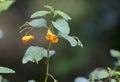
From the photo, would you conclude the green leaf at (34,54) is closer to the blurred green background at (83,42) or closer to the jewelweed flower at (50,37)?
the jewelweed flower at (50,37)

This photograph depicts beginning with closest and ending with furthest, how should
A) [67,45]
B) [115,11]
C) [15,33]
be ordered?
[115,11] → [67,45] → [15,33]

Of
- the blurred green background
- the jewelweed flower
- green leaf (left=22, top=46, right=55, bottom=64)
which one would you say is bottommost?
the blurred green background

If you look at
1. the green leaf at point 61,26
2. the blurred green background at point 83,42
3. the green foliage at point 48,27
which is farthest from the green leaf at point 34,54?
the blurred green background at point 83,42

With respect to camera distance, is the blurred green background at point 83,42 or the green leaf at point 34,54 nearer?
the green leaf at point 34,54

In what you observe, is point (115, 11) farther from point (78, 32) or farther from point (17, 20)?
point (17, 20)

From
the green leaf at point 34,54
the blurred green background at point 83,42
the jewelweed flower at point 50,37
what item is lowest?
the blurred green background at point 83,42

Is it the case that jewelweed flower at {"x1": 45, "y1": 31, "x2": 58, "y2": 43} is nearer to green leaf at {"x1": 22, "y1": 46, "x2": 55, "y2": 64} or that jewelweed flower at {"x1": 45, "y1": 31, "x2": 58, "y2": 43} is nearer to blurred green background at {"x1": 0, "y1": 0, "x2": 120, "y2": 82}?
green leaf at {"x1": 22, "y1": 46, "x2": 55, "y2": 64}

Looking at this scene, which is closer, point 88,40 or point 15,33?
point 88,40

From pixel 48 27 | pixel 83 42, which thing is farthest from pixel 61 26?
pixel 83 42

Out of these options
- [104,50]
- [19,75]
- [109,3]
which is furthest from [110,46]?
[19,75]

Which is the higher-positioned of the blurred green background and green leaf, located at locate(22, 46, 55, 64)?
green leaf, located at locate(22, 46, 55, 64)

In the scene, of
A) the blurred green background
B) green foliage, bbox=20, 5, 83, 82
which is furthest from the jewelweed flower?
the blurred green background
